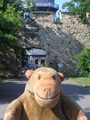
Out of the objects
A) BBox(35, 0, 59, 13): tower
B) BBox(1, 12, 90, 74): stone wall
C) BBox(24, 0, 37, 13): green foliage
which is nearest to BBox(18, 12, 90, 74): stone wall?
BBox(1, 12, 90, 74): stone wall

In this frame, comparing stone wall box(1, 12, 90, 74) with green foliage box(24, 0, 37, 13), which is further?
stone wall box(1, 12, 90, 74)

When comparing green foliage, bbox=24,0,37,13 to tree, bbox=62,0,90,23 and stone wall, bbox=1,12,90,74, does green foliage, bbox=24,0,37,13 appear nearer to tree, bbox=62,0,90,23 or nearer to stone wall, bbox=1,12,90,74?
stone wall, bbox=1,12,90,74

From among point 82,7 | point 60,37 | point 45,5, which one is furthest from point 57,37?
point 45,5

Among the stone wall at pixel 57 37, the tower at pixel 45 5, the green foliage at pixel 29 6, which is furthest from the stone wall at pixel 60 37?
the tower at pixel 45 5

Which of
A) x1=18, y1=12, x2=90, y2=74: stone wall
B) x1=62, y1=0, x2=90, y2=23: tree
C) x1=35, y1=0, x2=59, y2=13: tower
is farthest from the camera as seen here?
x1=35, y1=0, x2=59, y2=13: tower

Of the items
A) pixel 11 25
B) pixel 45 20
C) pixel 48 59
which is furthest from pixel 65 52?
pixel 11 25

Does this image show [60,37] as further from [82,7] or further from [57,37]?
[82,7]

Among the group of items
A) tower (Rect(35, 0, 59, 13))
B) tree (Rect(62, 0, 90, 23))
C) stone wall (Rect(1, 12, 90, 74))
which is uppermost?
tower (Rect(35, 0, 59, 13))

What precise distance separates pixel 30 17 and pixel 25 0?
169 cm

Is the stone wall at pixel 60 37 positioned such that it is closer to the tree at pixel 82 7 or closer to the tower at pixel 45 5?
the tree at pixel 82 7

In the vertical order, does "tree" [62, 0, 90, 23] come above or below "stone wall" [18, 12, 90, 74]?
above

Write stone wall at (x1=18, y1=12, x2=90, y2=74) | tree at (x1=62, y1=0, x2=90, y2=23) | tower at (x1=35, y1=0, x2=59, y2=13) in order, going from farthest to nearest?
1. tower at (x1=35, y1=0, x2=59, y2=13)
2. stone wall at (x1=18, y1=12, x2=90, y2=74)
3. tree at (x1=62, y1=0, x2=90, y2=23)

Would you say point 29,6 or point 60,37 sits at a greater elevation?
point 29,6

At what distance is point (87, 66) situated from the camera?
8.82m
